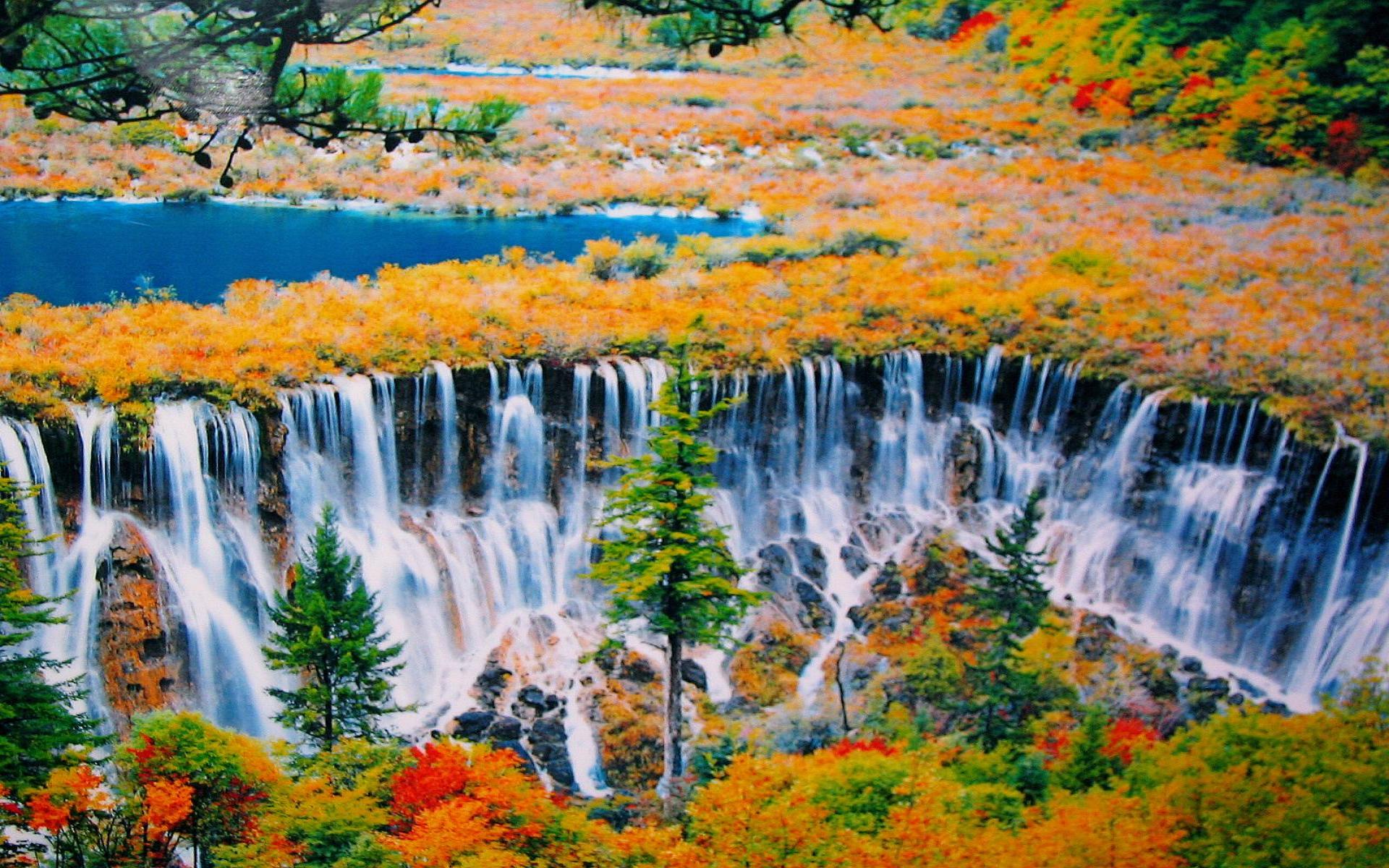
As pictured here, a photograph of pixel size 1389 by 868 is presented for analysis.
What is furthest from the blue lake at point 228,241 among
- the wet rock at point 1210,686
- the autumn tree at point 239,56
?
the autumn tree at point 239,56

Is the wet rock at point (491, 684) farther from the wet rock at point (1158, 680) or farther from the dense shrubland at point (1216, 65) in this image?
the dense shrubland at point (1216, 65)

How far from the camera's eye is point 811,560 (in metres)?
23.3

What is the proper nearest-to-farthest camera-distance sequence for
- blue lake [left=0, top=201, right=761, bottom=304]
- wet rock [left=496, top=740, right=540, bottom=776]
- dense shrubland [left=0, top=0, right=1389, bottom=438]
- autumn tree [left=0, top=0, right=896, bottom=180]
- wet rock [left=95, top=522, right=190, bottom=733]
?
autumn tree [left=0, top=0, right=896, bottom=180]
wet rock [left=95, top=522, right=190, bottom=733]
wet rock [left=496, top=740, right=540, bottom=776]
dense shrubland [left=0, top=0, right=1389, bottom=438]
blue lake [left=0, top=201, right=761, bottom=304]

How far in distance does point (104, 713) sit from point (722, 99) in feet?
124

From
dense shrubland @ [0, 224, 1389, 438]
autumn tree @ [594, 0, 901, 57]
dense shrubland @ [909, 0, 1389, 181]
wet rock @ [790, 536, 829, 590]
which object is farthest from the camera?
dense shrubland @ [909, 0, 1389, 181]

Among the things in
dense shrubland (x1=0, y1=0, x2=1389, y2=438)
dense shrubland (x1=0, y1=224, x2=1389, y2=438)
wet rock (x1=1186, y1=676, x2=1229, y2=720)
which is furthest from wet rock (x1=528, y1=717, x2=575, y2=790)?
wet rock (x1=1186, y1=676, x2=1229, y2=720)

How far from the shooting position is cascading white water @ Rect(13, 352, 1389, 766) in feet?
60.7

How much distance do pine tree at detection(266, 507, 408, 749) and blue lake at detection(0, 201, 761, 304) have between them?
13.8 meters

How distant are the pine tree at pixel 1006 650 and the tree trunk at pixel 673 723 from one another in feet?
15.0

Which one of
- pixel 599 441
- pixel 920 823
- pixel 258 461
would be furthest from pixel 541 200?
pixel 920 823

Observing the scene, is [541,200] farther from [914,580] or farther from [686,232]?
[914,580]

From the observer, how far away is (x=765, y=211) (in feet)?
121

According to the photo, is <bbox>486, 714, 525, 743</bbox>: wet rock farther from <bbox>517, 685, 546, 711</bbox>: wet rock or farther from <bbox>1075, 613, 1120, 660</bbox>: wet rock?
<bbox>1075, 613, 1120, 660</bbox>: wet rock

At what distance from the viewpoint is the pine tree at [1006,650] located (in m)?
17.6
